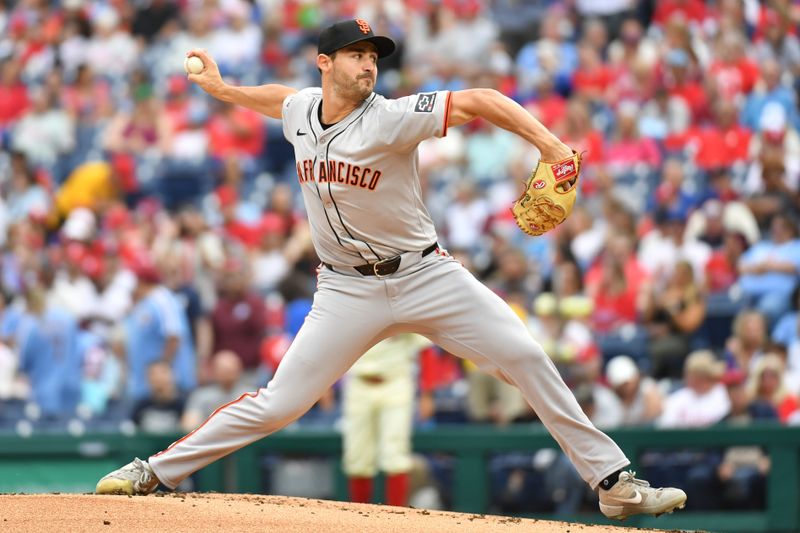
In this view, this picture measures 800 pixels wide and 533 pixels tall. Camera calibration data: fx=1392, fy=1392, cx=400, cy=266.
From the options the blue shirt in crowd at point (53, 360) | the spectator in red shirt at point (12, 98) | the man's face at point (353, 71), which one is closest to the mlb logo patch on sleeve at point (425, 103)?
the man's face at point (353, 71)

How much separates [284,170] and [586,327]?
15.4 ft

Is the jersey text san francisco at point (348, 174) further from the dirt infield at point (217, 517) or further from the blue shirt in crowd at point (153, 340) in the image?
the blue shirt in crowd at point (153, 340)

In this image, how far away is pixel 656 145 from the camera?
12.6 meters

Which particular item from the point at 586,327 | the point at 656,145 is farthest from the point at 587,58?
the point at 586,327

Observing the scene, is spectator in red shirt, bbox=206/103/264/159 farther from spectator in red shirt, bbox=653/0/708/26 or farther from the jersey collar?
the jersey collar

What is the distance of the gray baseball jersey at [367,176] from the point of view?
221 inches

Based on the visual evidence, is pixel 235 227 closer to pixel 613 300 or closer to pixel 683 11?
pixel 613 300

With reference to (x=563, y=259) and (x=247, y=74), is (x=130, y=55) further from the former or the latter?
(x=563, y=259)

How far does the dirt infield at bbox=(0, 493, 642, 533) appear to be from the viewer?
5523 millimetres

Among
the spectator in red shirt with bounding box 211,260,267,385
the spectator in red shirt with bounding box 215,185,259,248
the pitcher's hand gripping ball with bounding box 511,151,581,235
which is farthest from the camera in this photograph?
the spectator in red shirt with bounding box 215,185,259,248

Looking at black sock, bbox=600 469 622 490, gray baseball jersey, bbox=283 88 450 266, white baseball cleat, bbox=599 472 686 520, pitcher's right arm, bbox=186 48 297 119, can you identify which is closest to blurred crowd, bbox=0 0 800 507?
white baseball cleat, bbox=599 472 686 520

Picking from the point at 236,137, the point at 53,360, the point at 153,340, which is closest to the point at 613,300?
the point at 153,340

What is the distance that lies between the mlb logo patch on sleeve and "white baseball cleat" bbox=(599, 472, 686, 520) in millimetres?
1769

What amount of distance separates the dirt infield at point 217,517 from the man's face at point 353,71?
1.77 meters
